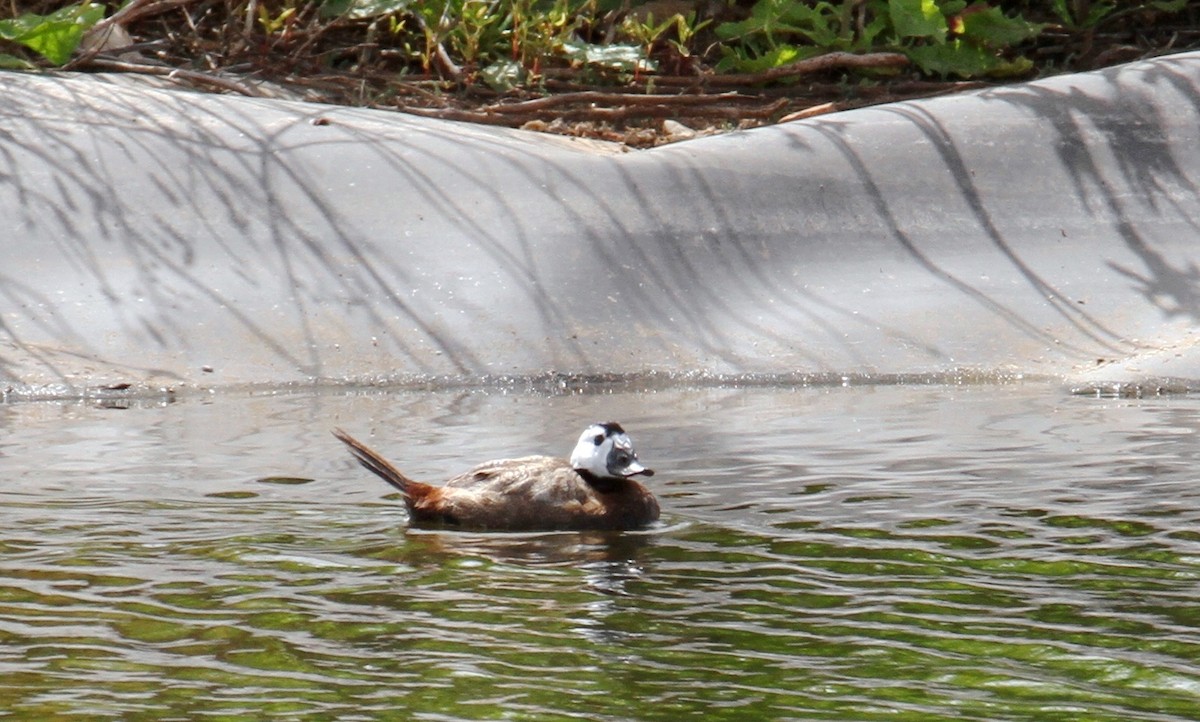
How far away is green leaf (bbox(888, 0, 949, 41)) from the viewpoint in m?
12.1

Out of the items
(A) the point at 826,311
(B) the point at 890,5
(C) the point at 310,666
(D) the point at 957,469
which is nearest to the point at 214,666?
(C) the point at 310,666

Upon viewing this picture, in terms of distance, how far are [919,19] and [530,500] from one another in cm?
715

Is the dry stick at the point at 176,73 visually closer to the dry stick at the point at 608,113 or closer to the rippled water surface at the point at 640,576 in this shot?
the dry stick at the point at 608,113

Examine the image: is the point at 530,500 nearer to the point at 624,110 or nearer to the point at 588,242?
the point at 588,242

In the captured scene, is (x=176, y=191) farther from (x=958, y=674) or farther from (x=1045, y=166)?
(x=958, y=674)

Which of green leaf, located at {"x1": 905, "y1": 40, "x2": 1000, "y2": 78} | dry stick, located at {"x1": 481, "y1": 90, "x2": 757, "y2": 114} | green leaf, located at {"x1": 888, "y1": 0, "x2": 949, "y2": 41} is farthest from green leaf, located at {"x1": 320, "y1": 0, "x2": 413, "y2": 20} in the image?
green leaf, located at {"x1": 905, "y1": 40, "x2": 1000, "y2": 78}

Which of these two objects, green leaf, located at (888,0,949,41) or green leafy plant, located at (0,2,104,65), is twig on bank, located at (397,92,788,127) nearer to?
green leaf, located at (888,0,949,41)

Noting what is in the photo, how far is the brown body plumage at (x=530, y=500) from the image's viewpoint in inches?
232

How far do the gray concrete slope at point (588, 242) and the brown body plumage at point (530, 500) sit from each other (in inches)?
124

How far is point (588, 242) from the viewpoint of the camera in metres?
9.96

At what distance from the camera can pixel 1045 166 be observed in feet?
35.2

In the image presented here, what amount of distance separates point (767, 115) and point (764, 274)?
227 cm

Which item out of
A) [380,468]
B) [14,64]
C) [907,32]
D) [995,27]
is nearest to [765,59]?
[907,32]

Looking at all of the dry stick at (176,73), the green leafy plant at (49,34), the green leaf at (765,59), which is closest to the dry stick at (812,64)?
the green leaf at (765,59)
